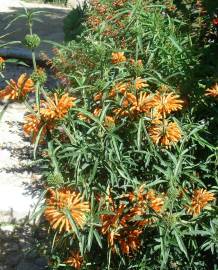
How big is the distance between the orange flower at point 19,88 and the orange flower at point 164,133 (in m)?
0.61

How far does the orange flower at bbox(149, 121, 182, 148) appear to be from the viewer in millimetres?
2238

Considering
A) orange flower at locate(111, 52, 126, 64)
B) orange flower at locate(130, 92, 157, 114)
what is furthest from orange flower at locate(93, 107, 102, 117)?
orange flower at locate(111, 52, 126, 64)

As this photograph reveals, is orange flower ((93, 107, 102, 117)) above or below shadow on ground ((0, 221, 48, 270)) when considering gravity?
above

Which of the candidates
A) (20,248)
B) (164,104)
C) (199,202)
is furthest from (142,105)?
(20,248)

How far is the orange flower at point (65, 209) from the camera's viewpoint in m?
2.00

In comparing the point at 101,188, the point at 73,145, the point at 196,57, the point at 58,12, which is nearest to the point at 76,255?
the point at 101,188

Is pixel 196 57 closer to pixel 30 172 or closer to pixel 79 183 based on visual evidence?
pixel 79 183

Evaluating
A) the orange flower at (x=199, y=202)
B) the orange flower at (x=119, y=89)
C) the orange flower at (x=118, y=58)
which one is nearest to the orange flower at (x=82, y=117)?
the orange flower at (x=119, y=89)

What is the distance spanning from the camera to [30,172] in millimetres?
4262

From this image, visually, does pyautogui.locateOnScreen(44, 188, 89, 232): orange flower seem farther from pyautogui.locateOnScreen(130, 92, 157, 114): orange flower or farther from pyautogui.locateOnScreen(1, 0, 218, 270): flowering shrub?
pyautogui.locateOnScreen(130, 92, 157, 114): orange flower

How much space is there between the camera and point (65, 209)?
2.01 m

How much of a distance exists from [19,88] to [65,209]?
1.84ft

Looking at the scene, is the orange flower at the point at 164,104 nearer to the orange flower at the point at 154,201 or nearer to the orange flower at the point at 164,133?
the orange flower at the point at 164,133

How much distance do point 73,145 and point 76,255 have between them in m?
0.64
